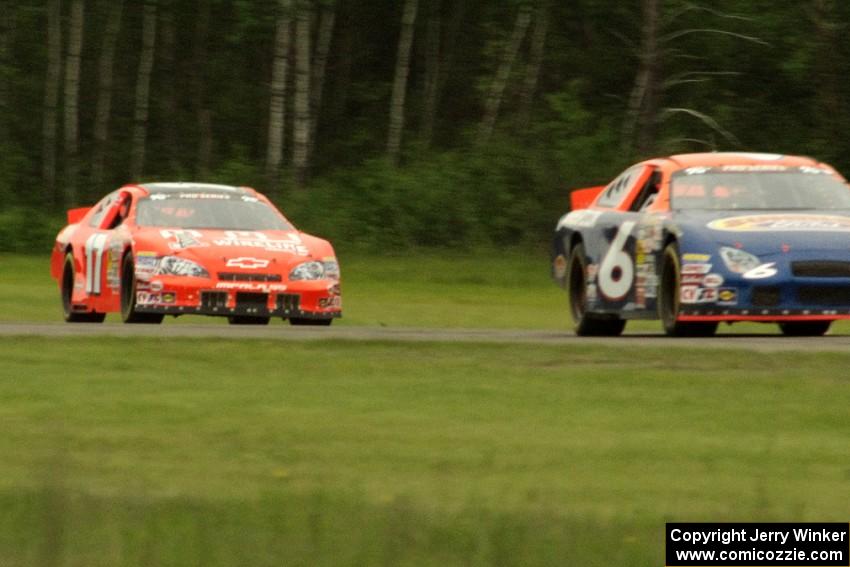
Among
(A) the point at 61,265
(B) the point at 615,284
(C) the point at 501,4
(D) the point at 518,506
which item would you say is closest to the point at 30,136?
(C) the point at 501,4

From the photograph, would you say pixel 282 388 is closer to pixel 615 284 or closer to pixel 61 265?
pixel 615 284

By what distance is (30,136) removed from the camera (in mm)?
49781

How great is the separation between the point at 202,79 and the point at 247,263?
35.5 meters

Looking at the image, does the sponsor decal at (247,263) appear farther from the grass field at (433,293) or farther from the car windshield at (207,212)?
the grass field at (433,293)

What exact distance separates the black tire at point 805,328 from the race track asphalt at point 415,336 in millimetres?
979

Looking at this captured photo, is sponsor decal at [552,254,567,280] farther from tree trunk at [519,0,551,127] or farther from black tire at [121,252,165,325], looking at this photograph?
tree trunk at [519,0,551,127]

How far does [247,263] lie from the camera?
17.7m

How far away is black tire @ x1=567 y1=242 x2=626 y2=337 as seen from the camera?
55.1ft

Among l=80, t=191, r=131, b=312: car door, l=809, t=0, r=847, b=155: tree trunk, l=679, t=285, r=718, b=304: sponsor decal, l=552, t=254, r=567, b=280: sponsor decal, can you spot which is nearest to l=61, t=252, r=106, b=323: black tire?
l=80, t=191, r=131, b=312: car door

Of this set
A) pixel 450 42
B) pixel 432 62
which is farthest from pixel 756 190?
pixel 450 42

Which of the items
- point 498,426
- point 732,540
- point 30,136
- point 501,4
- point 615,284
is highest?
point 732,540

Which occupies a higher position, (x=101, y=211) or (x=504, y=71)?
(x=101, y=211)

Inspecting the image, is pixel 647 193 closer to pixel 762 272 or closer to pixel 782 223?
pixel 782 223

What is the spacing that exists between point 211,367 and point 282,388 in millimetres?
1124
